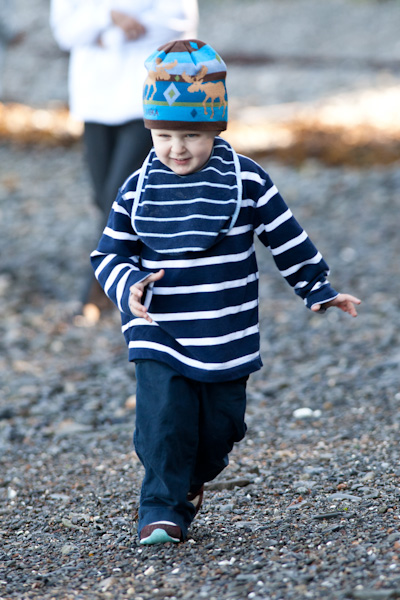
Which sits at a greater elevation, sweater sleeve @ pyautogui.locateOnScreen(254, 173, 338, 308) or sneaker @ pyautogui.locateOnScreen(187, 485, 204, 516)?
sweater sleeve @ pyautogui.locateOnScreen(254, 173, 338, 308)

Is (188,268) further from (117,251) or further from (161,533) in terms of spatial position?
(161,533)

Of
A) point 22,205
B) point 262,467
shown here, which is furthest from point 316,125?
point 262,467

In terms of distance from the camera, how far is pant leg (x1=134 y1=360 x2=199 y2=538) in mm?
2717

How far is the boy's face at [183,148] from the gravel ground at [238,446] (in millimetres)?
1137

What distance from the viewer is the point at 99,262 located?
2814 millimetres

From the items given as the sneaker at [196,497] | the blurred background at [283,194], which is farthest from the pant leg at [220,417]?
the blurred background at [283,194]

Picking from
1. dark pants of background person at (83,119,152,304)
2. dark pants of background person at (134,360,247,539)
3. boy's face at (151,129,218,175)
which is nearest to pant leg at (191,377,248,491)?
dark pants of background person at (134,360,247,539)

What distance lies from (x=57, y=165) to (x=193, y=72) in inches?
346

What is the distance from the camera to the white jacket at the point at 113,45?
516cm

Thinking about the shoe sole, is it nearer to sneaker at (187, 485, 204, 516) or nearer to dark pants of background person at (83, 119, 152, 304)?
sneaker at (187, 485, 204, 516)

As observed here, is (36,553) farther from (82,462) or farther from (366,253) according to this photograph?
(366,253)

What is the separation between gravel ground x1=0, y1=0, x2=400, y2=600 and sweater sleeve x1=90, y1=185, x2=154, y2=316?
79cm

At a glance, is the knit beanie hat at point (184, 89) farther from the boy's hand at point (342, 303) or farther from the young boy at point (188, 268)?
the boy's hand at point (342, 303)

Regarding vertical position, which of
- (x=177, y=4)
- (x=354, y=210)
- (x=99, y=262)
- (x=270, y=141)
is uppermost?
(x=270, y=141)
